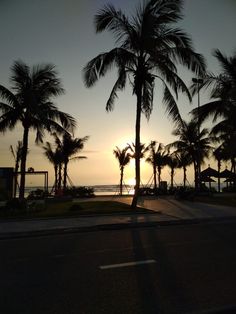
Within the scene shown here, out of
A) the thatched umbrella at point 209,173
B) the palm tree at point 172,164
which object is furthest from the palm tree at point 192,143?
the palm tree at point 172,164

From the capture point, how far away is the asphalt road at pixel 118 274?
18.1 ft

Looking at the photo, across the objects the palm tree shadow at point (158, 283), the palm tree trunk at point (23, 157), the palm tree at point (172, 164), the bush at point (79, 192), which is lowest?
the palm tree shadow at point (158, 283)

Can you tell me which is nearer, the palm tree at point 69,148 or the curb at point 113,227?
the curb at point 113,227

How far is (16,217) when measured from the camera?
16609mm

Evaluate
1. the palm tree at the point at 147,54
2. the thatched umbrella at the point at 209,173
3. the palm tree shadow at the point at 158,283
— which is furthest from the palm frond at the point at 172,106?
the thatched umbrella at the point at 209,173

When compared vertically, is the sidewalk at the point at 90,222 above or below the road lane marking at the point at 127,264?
above

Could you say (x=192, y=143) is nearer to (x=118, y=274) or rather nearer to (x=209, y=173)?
(x=209, y=173)

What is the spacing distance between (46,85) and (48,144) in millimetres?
18652

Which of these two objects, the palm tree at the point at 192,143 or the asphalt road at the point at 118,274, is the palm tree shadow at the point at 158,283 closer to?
the asphalt road at the point at 118,274

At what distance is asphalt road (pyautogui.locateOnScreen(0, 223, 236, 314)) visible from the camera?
553 cm

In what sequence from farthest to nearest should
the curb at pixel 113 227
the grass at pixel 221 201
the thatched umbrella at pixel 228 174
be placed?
the thatched umbrella at pixel 228 174 < the grass at pixel 221 201 < the curb at pixel 113 227

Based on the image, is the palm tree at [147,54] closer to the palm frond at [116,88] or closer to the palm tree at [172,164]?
the palm frond at [116,88]

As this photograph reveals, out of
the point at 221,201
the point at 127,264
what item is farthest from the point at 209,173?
the point at 127,264

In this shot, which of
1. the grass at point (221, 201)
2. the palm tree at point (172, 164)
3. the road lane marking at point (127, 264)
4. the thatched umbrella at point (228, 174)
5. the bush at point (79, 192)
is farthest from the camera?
the palm tree at point (172, 164)
